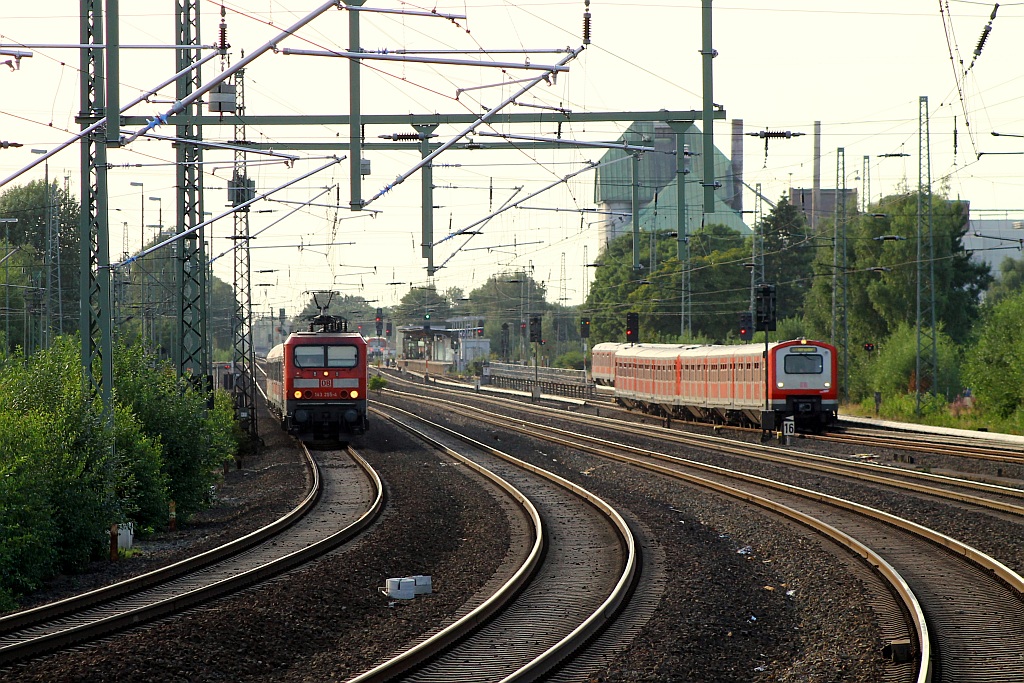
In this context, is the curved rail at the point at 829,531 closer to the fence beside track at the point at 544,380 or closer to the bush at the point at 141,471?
the bush at the point at 141,471

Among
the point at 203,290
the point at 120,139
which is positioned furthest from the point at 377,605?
the point at 203,290

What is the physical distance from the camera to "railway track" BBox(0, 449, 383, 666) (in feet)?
33.8

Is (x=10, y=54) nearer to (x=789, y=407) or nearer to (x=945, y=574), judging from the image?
(x=945, y=574)

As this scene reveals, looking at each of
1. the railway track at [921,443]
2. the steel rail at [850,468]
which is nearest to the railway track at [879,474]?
the steel rail at [850,468]

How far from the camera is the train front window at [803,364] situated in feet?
121

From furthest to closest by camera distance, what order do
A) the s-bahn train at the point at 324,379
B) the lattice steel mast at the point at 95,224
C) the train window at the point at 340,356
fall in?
the train window at the point at 340,356 < the s-bahn train at the point at 324,379 < the lattice steel mast at the point at 95,224

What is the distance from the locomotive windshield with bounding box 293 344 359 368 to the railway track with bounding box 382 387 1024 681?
47.4 feet

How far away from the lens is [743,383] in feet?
127

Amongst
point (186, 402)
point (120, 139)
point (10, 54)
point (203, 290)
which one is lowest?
point (186, 402)

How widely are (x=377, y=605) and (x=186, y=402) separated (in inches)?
452

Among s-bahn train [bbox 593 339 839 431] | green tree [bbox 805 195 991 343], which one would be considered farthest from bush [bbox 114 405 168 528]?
green tree [bbox 805 195 991 343]

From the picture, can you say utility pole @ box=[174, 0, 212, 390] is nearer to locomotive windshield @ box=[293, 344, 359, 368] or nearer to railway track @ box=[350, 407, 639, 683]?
locomotive windshield @ box=[293, 344, 359, 368]

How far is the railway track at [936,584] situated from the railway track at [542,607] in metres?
2.68

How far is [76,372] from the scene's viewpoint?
19125 mm
